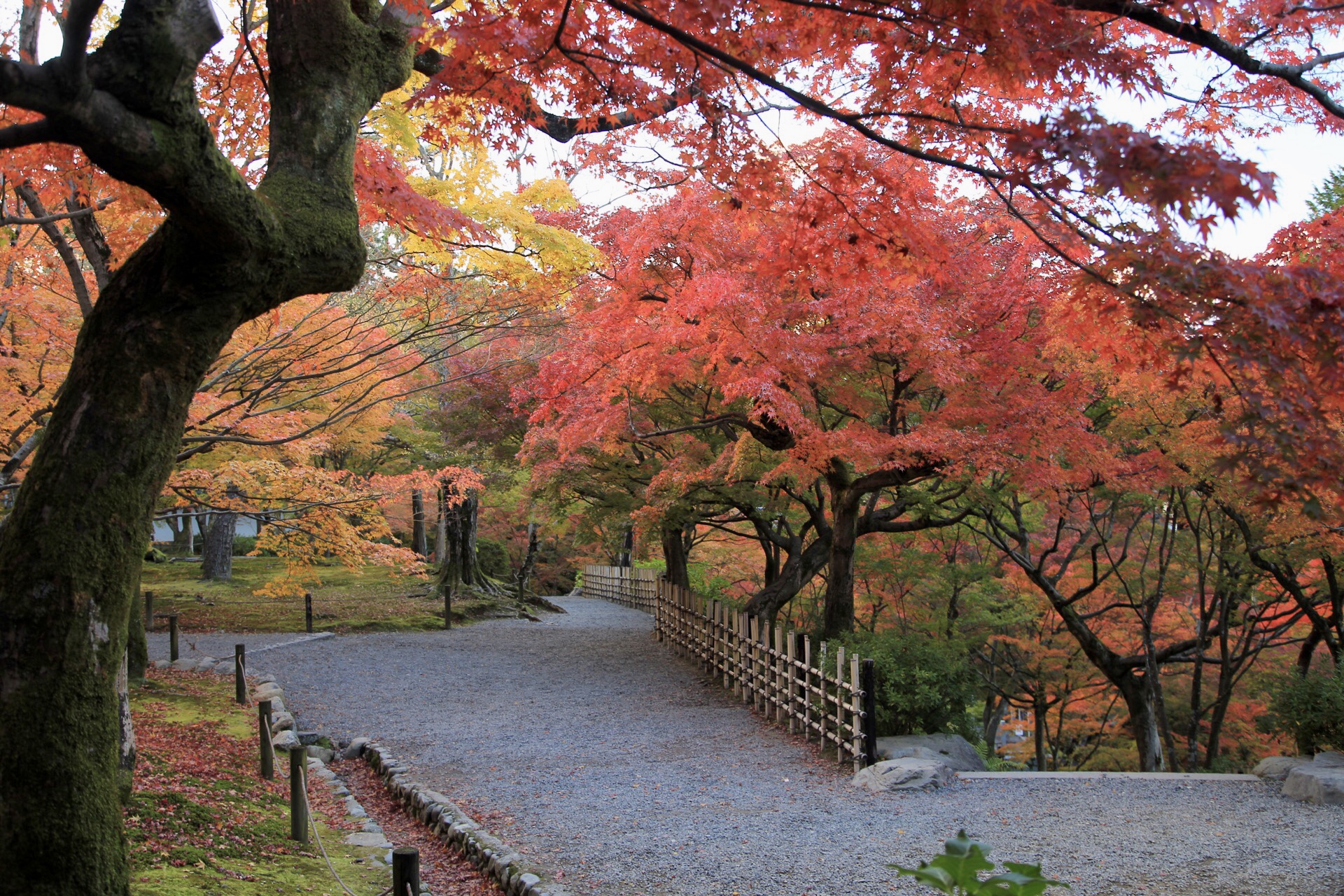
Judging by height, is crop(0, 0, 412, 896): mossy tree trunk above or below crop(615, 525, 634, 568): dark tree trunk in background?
above

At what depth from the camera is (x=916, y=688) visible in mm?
9070

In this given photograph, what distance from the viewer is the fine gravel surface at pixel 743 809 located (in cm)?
544

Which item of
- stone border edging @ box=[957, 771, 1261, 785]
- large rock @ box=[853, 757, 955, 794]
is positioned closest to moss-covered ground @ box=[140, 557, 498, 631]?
large rock @ box=[853, 757, 955, 794]

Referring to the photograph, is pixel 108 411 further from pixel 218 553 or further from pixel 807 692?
pixel 218 553

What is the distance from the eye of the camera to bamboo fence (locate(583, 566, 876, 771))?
8344 mm

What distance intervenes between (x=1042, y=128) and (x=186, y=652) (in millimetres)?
15228

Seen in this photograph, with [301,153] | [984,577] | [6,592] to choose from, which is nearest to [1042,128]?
[301,153]

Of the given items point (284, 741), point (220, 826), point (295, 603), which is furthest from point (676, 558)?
point (220, 826)

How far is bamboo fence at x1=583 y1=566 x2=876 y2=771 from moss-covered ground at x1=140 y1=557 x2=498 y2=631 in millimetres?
6195

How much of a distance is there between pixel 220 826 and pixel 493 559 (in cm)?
2340

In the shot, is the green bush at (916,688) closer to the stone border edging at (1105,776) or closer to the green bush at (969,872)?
the stone border edging at (1105,776)

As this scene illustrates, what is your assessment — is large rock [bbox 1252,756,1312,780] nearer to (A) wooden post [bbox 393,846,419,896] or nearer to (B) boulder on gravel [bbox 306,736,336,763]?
(A) wooden post [bbox 393,846,419,896]

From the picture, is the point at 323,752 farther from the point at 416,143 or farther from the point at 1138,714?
the point at 1138,714

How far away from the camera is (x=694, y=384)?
11812 mm
